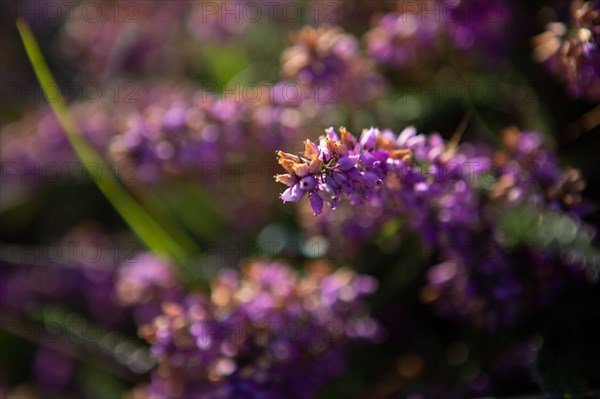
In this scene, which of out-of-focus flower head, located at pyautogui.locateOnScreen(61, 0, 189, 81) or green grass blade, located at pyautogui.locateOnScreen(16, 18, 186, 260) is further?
out-of-focus flower head, located at pyautogui.locateOnScreen(61, 0, 189, 81)

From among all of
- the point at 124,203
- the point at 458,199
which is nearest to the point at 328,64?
the point at 458,199

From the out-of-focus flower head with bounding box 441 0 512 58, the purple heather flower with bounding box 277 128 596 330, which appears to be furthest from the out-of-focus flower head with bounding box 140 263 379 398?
the out-of-focus flower head with bounding box 441 0 512 58

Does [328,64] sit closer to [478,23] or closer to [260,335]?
[478,23]

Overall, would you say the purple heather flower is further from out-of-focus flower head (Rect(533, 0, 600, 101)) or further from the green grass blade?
the green grass blade

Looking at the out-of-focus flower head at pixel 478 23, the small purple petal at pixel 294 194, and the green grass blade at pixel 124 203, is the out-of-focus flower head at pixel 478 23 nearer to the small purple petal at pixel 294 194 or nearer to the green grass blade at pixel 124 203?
the small purple petal at pixel 294 194

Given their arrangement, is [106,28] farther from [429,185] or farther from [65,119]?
[429,185]

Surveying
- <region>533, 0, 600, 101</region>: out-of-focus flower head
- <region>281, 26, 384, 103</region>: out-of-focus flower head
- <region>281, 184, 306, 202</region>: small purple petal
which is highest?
<region>281, 26, 384, 103</region>: out-of-focus flower head
